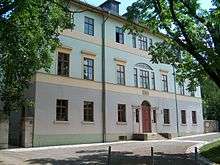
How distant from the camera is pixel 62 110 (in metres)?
27.3

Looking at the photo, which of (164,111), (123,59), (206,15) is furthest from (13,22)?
(164,111)

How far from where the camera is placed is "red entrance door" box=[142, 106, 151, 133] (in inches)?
1366

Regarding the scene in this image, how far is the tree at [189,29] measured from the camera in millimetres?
19781

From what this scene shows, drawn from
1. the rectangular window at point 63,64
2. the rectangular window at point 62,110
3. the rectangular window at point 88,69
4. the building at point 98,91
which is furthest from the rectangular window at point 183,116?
the rectangular window at point 63,64

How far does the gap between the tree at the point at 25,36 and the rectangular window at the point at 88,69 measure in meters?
9.89

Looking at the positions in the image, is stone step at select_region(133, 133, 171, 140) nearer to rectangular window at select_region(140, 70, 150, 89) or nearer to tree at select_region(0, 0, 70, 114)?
rectangular window at select_region(140, 70, 150, 89)

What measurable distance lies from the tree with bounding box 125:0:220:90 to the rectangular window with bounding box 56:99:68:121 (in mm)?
7949

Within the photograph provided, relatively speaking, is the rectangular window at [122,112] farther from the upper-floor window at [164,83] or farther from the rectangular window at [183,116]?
the rectangular window at [183,116]

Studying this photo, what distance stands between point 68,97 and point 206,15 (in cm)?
1223

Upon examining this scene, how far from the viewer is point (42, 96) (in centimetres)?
2586

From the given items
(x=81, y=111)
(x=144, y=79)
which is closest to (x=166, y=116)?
(x=144, y=79)

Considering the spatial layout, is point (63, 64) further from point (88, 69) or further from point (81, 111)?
point (81, 111)

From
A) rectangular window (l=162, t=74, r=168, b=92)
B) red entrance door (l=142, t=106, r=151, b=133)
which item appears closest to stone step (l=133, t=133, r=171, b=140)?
red entrance door (l=142, t=106, r=151, b=133)

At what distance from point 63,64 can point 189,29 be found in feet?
34.4
